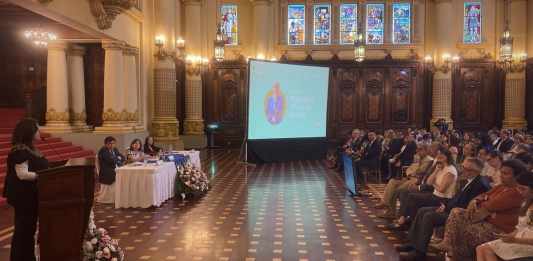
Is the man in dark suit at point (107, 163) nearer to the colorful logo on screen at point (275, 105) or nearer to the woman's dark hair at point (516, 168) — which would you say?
the colorful logo on screen at point (275, 105)

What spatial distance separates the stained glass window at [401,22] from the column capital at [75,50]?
13130mm

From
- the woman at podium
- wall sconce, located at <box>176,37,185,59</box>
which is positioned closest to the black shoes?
the woman at podium

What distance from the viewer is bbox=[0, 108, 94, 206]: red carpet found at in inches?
416

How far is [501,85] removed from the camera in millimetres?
19016

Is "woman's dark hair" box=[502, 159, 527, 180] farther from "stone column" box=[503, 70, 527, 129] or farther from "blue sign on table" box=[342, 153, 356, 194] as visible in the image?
"stone column" box=[503, 70, 527, 129]

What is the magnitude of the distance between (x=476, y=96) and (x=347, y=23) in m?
6.43

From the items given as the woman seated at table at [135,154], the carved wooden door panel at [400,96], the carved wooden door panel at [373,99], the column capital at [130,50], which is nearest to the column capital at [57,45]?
the column capital at [130,50]

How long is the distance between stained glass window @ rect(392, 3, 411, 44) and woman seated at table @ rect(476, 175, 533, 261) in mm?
16846

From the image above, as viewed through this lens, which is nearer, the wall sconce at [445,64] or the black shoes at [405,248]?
the black shoes at [405,248]

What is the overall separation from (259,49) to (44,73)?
911 centimetres

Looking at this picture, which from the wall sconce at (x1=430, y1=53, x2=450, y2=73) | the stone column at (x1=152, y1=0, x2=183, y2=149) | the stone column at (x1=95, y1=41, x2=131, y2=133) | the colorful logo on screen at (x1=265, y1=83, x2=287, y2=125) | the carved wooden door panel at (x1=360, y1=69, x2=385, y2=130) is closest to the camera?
the stone column at (x1=95, y1=41, x2=131, y2=133)

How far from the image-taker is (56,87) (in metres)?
12.5

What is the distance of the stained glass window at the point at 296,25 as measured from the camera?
20391 mm

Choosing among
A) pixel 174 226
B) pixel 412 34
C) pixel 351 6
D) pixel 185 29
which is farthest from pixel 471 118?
pixel 174 226
